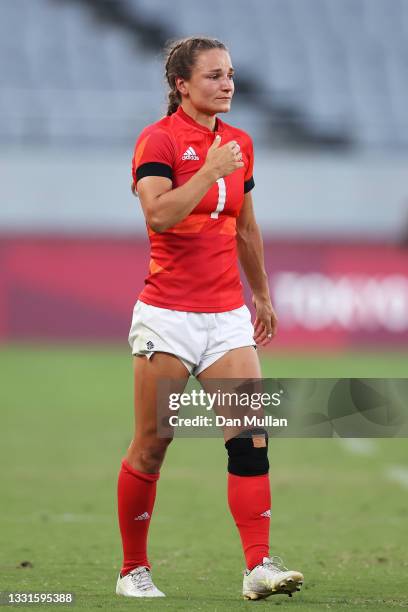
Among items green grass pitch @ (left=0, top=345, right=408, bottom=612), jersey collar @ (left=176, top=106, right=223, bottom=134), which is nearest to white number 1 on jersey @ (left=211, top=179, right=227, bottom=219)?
jersey collar @ (left=176, top=106, right=223, bottom=134)

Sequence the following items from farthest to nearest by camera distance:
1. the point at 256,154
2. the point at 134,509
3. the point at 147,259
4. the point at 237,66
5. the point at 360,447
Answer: the point at 237,66, the point at 256,154, the point at 147,259, the point at 360,447, the point at 134,509

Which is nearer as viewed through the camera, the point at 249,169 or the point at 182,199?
the point at 182,199

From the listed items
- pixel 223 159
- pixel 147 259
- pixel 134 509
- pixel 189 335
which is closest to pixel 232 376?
pixel 189 335

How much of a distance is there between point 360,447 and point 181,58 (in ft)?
20.4

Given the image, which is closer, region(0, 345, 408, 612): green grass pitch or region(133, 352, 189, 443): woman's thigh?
region(133, 352, 189, 443): woman's thigh

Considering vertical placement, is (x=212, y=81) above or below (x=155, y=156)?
above

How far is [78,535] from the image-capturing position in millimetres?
6516

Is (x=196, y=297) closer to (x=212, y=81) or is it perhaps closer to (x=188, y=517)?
(x=212, y=81)

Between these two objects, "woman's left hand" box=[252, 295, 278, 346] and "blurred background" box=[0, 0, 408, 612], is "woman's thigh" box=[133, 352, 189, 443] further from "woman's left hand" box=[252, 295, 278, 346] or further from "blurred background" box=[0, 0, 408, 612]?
"blurred background" box=[0, 0, 408, 612]

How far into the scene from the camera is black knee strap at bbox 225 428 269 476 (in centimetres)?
476

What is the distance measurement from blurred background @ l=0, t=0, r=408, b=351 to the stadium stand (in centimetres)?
3

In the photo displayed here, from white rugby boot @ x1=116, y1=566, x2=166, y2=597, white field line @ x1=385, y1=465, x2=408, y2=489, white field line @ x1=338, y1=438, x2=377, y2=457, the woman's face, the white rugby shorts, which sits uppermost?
the woman's face

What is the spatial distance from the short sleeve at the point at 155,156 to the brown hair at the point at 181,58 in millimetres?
266

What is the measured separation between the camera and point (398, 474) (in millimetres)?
8906
